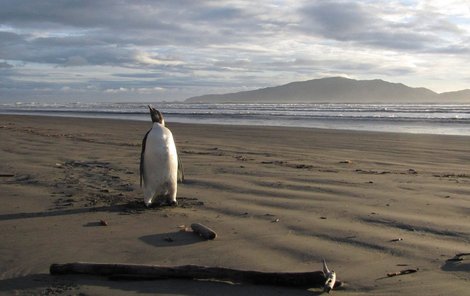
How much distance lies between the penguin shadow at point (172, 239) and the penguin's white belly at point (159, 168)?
138cm

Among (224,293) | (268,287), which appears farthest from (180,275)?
(268,287)

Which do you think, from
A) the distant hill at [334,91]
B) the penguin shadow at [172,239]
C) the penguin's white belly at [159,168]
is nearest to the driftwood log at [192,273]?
the penguin shadow at [172,239]

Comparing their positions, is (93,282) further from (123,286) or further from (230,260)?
(230,260)

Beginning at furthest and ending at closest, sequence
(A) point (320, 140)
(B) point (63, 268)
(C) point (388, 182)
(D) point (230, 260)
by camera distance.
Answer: (A) point (320, 140)
(C) point (388, 182)
(D) point (230, 260)
(B) point (63, 268)

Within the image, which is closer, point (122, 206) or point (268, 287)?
point (268, 287)

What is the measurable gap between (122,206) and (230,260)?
2.45 meters

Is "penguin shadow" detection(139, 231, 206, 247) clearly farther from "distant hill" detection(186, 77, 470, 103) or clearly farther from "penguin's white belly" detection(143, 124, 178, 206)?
"distant hill" detection(186, 77, 470, 103)

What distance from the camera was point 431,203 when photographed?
248 inches

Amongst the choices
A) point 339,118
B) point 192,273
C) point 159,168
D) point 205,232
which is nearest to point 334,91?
point 339,118

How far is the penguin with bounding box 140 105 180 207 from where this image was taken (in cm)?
647

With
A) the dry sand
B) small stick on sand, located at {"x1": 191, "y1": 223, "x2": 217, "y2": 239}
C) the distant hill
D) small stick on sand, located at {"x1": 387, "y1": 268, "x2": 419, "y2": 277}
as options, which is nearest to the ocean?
the dry sand

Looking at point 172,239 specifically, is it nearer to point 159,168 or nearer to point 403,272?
point 159,168

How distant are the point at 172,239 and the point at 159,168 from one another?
1.85 m

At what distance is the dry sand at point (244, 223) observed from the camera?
3803mm
